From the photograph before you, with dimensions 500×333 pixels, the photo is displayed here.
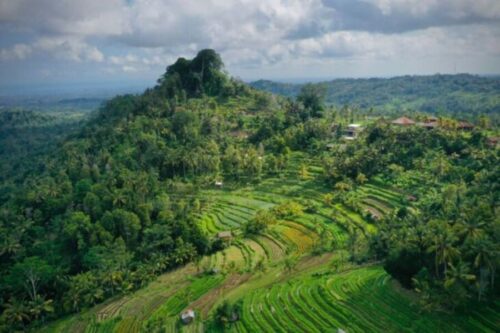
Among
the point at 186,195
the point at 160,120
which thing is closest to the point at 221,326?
the point at 186,195

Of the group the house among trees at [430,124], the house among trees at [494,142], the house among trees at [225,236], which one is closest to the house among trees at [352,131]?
the house among trees at [430,124]

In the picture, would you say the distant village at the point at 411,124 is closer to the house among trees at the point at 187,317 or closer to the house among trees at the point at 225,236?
the house among trees at the point at 225,236

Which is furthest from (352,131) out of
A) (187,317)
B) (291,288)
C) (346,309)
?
(187,317)

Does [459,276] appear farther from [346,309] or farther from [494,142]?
[494,142]

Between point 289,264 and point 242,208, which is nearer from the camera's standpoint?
point 289,264

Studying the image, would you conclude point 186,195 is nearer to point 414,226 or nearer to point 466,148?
point 414,226
